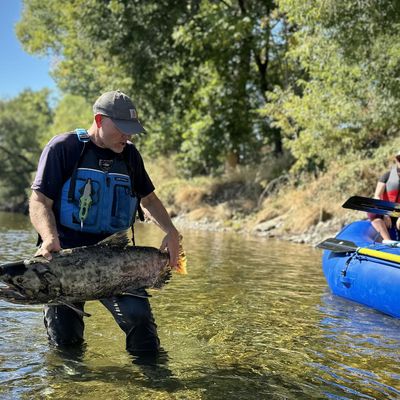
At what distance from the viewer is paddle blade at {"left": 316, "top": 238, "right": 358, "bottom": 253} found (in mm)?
7261

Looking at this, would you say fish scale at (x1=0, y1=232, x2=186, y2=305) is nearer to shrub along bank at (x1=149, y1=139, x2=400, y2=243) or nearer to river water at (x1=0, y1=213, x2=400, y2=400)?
river water at (x1=0, y1=213, x2=400, y2=400)

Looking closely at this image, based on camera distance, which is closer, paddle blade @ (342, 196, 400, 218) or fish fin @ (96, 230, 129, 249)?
fish fin @ (96, 230, 129, 249)

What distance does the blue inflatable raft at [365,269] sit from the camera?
247 inches

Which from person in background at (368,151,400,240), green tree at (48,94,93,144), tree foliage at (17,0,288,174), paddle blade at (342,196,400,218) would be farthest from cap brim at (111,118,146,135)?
green tree at (48,94,93,144)

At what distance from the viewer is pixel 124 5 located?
2062 centimetres

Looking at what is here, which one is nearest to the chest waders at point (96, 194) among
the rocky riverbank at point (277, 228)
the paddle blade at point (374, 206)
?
the paddle blade at point (374, 206)

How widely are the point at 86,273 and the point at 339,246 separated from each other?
4.38m

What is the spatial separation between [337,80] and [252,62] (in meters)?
8.90

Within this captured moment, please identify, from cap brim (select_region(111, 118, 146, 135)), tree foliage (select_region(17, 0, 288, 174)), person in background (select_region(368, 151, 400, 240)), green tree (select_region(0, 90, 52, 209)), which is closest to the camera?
cap brim (select_region(111, 118, 146, 135))

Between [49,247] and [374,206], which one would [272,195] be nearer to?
[374,206]

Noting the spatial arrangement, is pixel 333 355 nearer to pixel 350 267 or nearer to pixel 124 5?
pixel 350 267

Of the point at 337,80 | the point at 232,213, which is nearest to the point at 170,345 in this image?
the point at 337,80

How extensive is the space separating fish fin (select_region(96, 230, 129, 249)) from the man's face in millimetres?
583

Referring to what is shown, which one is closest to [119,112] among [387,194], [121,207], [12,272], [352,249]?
[121,207]
